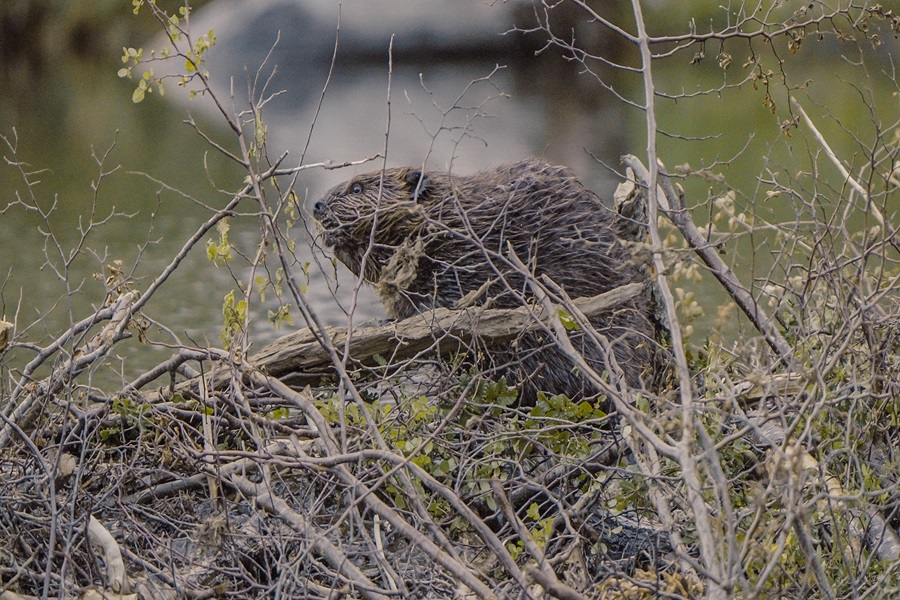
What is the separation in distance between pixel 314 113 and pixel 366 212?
4.39 meters

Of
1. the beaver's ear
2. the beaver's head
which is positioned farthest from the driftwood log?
the beaver's ear

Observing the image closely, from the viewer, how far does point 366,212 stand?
3605 millimetres

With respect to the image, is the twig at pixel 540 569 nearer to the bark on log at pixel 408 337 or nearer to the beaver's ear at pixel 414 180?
the bark on log at pixel 408 337

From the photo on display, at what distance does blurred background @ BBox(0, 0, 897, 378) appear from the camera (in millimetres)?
6871

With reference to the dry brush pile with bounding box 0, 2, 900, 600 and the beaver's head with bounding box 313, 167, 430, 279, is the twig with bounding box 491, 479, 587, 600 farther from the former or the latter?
the beaver's head with bounding box 313, 167, 430, 279

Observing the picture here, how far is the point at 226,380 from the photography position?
2789 mm

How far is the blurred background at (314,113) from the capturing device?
271 inches

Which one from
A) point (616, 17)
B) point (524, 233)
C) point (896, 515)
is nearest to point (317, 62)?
point (616, 17)

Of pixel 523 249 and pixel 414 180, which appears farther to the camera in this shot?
pixel 414 180

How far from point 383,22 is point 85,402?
16.6 metres

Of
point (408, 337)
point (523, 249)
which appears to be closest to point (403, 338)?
point (408, 337)

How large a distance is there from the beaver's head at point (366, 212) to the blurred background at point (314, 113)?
1.41m

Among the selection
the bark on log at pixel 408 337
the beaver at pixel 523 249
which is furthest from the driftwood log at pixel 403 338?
the beaver at pixel 523 249

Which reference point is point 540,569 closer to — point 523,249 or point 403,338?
point 403,338
